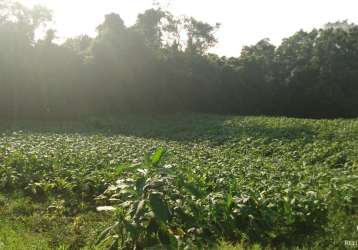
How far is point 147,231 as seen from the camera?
3867 mm

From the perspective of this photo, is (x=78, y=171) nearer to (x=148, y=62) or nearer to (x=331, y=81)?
(x=148, y=62)

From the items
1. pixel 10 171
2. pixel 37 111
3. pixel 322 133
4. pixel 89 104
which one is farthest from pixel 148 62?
pixel 10 171

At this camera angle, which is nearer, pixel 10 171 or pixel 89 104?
pixel 10 171

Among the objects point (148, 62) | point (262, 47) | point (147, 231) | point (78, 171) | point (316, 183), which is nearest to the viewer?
point (147, 231)

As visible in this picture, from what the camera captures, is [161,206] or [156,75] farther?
[156,75]

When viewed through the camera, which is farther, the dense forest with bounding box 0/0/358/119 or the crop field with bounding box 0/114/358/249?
the dense forest with bounding box 0/0/358/119

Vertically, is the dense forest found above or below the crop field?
above

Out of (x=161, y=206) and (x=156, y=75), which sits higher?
(x=156, y=75)

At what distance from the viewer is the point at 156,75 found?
108ft

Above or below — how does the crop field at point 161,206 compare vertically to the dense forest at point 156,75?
below

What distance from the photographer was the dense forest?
28500mm

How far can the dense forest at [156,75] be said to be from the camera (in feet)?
93.5

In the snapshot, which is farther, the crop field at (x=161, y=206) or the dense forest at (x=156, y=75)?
the dense forest at (x=156, y=75)

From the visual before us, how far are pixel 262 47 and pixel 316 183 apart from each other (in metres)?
36.5
